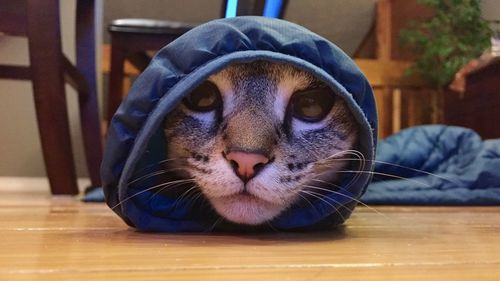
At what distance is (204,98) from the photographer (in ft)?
2.76

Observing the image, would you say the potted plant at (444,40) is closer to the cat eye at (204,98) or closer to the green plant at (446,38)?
the green plant at (446,38)

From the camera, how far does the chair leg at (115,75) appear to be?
6.63ft

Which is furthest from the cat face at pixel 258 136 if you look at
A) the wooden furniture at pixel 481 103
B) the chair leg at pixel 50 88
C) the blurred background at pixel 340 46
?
the wooden furniture at pixel 481 103

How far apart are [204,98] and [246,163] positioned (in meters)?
0.15

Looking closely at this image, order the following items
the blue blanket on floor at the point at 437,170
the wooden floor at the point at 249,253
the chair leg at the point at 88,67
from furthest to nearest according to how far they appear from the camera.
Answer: the chair leg at the point at 88,67, the blue blanket on floor at the point at 437,170, the wooden floor at the point at 249,253

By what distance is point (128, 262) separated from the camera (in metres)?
0.55

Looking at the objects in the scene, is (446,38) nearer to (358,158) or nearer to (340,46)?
(340,46)

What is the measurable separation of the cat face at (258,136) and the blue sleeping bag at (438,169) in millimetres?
614

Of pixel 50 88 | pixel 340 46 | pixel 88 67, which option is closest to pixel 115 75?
pixel 88 67

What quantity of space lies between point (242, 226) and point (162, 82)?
0.78ft

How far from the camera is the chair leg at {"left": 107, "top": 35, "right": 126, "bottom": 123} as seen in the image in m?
2.02

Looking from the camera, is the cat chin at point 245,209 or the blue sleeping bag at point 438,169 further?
the blue sleeping bag at point 438,169

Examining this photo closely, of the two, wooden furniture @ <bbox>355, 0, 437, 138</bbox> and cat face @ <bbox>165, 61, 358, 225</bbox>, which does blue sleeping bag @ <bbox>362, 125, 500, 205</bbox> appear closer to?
cat face @ <bbox>165, 61, 358, 225</bbox>

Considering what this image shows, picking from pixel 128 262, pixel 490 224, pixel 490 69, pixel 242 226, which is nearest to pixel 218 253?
pixel 128 262
